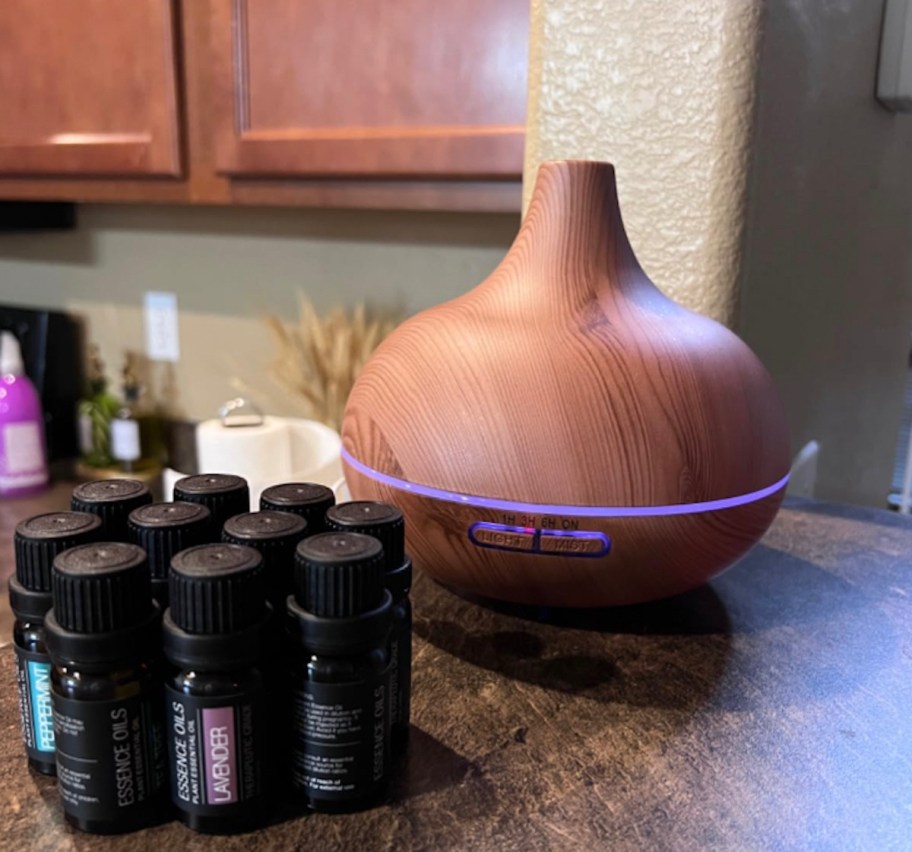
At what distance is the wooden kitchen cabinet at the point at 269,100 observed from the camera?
92 cm

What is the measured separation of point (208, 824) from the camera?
0.43 meters

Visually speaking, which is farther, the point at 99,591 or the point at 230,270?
the point at 230,270

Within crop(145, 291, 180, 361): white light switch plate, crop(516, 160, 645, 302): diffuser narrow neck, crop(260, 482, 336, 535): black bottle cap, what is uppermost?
crop(516, 160, 645, 302): diffuser narrow neck

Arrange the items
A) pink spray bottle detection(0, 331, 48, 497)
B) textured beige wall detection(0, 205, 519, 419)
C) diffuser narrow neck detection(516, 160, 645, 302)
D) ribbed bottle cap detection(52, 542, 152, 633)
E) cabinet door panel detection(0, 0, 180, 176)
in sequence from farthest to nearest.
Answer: pink spray bottle detection(0, 331, 48, 497) → textured beige wall detection(0, 205, 519, 419) → cabinet door panel detection(0, 0, 180, 176) → diffuser narrow neck detection(516, 160, 645, 302) → ribbed bottle cap detection(52, 542, 152, 633)

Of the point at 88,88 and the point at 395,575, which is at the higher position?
the point at 88,88

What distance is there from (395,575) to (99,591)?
0.15 meters

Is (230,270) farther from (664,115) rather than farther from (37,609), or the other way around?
(37,609)

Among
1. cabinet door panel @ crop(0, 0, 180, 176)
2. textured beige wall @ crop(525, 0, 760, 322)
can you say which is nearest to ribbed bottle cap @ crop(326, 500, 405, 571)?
textured beige wall @ crop(525, 0, 760, 322)

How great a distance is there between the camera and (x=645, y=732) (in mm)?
531

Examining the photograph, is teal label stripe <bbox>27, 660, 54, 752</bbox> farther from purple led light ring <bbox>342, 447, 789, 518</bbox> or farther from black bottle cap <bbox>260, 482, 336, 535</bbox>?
purple led light ring <bbox>342, 447, 789, 518</bbox>

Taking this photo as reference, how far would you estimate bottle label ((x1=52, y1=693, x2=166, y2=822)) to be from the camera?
41 cm

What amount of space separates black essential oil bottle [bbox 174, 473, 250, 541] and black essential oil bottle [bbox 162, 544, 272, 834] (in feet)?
0.26

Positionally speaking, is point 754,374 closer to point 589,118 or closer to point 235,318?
point 589,118

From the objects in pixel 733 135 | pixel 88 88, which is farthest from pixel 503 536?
Answer: pixel 88 88
